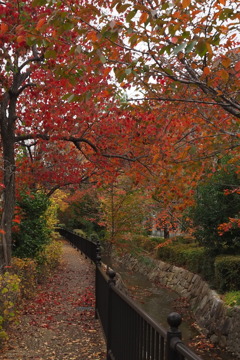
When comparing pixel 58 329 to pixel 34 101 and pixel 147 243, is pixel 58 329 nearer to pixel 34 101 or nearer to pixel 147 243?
pixel 34 101

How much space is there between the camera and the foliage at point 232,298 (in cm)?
1038

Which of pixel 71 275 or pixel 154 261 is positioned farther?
pixel 154 261

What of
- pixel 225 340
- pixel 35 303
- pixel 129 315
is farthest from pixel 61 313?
pixel 129 315

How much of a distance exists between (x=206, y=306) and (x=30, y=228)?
6601 mm

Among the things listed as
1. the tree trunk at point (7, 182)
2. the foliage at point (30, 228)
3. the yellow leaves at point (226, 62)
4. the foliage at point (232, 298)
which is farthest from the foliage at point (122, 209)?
the yellow leaves at point (226, 62)

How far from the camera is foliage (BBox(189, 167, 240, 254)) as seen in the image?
1288cm

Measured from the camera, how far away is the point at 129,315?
14.7 feet

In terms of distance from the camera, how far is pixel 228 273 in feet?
38.5

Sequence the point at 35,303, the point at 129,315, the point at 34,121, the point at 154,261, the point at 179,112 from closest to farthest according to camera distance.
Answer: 1. the point at 129,315
2. the point at 179,112
3. the point at 35,303
4. the point at 34,121
5. the point at 154,261

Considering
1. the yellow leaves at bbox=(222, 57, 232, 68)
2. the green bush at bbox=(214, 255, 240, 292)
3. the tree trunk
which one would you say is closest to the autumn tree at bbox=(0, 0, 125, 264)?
the tree trunk

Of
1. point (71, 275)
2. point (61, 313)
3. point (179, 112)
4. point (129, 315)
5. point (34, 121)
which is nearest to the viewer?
point (129, 315)

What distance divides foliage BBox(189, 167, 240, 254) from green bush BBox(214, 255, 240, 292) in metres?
1.02

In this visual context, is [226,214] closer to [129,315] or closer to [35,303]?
[35,303]

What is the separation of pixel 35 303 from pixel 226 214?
7092 mm
